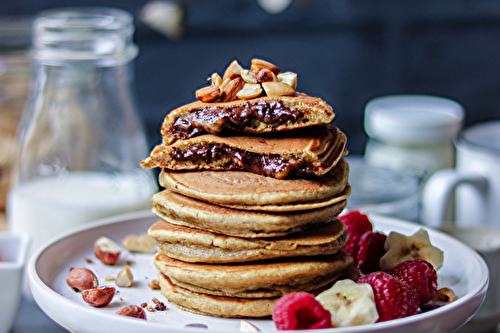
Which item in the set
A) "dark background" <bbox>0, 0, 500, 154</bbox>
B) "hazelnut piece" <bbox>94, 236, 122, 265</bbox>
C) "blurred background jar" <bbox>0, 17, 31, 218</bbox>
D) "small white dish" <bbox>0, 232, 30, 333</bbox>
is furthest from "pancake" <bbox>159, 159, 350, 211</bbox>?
"dark background" <bbox>0, 0, 500, 154</bbox>

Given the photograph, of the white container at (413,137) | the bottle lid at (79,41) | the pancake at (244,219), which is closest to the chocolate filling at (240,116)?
the pancake at (244,219)

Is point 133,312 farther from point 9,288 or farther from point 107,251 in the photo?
point 9,288

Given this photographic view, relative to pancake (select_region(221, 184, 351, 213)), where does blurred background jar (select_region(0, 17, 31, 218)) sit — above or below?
below

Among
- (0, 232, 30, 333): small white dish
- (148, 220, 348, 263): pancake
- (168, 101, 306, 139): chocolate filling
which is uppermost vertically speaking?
(168, 101, 306, 139): chocolate filling

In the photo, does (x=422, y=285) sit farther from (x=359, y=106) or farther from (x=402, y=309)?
(x=359, y=106)

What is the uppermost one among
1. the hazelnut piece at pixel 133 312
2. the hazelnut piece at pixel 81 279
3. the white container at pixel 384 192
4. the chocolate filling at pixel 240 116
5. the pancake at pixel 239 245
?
the chocolate filling at pixel 240 116

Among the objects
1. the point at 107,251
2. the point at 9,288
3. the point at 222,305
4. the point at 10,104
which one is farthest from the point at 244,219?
the point at 10,104

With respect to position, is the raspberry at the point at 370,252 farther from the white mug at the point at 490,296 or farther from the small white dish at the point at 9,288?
the small white dish at the point at 9,288

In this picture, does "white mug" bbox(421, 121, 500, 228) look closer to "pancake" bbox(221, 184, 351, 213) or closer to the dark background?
"pancake" bbox(221, 184, 351, 213)
